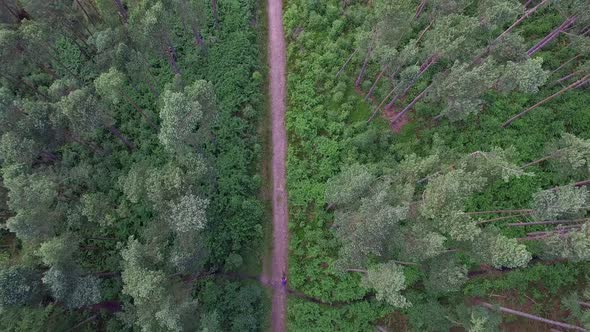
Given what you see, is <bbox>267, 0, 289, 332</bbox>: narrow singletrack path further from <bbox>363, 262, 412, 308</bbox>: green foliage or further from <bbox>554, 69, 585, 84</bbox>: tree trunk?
<bbox>554, 69, 585, 84</bbox>: tree trunk

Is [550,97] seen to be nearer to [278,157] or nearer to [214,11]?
[278,157]

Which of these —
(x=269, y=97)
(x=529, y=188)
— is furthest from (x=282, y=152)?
(x=529, y=188)

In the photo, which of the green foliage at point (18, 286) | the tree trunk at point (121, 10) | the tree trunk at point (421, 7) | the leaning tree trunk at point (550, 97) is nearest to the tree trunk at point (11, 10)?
the tree trunk at point (121, 10)

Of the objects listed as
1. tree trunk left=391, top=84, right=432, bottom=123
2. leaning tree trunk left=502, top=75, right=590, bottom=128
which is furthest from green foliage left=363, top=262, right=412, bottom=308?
leaning tree trunk left=502, top=75, right=590, bottom=128

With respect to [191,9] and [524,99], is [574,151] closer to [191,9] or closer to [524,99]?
[524,99]

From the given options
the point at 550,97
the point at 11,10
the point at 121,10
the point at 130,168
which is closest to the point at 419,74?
the point at 550,97
